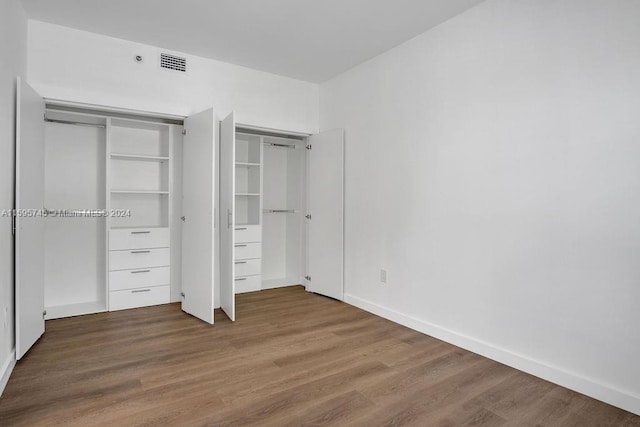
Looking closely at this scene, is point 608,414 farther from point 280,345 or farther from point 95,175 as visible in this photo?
point 95,175

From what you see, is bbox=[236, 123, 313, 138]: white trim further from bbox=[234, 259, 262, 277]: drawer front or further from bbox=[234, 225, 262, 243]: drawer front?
bbox=[234, 259, 262, 277]: drawer front

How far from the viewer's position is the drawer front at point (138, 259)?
3965mm

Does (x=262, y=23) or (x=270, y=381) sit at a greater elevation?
(x=262, y=23)

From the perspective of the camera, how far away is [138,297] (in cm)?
411

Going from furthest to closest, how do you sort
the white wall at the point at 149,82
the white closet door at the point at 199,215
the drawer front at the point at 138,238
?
the drawer front at the point at 138,238 < the white closet door at the point at 199,215 < the white wall at the point at 149,82

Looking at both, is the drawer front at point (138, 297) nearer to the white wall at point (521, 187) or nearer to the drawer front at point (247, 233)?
the drawer front at point (247, 233)

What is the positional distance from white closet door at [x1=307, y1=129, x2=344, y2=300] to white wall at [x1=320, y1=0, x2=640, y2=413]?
0.62 meters

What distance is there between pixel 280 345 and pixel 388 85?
9.23ft

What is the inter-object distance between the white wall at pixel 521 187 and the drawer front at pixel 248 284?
176 centimetres

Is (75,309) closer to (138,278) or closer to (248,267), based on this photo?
(138,278)

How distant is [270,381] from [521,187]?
2.27 m

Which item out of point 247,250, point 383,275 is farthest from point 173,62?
point 383,275

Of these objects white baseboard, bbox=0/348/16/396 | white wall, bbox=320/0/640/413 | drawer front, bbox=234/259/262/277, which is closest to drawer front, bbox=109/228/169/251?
drawer front, bbox=234/259/262/277

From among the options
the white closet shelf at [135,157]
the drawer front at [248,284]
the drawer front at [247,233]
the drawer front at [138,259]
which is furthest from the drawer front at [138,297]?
the white closet shelf at [135,157]
